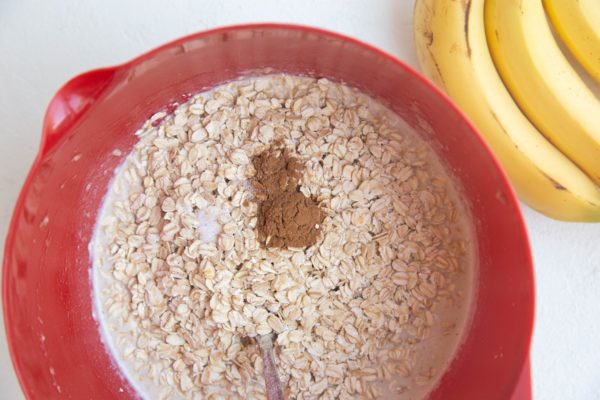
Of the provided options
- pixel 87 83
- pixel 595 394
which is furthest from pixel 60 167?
pixel 595 394

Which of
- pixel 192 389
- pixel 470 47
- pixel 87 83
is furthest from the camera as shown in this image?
pixel 192 389

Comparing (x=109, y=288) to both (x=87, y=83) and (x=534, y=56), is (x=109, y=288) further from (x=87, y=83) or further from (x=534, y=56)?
(x=534, y=56)

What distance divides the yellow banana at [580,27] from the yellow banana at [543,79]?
2cm

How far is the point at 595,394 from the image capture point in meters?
0.85

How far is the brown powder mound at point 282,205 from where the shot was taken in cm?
81

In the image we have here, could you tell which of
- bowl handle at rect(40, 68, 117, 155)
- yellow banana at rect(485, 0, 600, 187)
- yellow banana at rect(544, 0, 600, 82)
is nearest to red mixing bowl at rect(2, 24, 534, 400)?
bowl handle at rect(40, 68, 117, 155)

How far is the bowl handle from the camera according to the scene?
2.06ft

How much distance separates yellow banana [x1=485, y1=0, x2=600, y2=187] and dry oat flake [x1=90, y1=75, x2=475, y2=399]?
6.0 inches

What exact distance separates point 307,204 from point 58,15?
0.45 m

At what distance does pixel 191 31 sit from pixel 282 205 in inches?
11.4

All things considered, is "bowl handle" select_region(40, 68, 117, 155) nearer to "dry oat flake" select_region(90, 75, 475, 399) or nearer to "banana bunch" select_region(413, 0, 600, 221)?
"dry oat flake" select_region(90, 75, 475, 399)

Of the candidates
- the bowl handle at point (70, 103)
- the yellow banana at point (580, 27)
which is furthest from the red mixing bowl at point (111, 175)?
the yellow banana at point (580, 27)

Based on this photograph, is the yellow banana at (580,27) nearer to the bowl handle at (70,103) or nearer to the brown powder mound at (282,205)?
the brown powder mound at (282,205)

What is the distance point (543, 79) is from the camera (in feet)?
2.52
